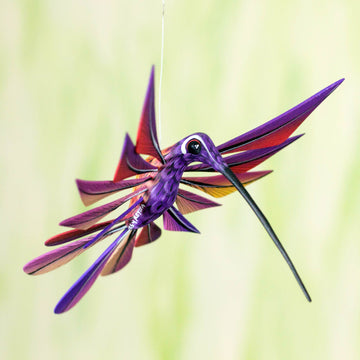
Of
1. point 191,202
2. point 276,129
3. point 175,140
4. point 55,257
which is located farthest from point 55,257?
point 175,140

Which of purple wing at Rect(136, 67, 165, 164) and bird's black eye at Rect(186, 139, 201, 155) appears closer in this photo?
purple wing at Rect(136, 67, 165, 164)

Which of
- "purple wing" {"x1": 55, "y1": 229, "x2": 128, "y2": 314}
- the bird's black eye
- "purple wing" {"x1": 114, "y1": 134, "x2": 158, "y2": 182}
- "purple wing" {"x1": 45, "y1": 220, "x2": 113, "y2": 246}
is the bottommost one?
"purple wing" {"x1": 55, "y1": 229, "x2": 128, "y2": 314}

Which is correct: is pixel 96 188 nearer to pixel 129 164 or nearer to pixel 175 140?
pixel 129 164

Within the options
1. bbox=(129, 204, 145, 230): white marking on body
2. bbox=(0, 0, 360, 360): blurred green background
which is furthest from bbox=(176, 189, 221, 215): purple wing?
bbox=(0, 0, 360, 360): blurred green background

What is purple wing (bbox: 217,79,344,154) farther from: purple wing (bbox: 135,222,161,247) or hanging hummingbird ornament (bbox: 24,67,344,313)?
purple wing (bbox: 135,222,161,247)

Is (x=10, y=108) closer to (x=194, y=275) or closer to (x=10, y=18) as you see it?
(x=10, y=18)

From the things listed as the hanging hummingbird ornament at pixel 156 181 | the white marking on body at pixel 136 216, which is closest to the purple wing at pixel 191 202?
the hanging hummingbird ornament at pixel 156 181
